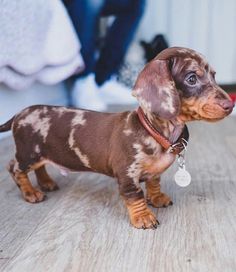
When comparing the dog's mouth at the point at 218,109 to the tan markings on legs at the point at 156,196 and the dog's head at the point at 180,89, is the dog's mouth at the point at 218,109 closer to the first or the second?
the dog's head at the point at 180,89

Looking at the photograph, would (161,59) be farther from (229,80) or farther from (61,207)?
(229,80)

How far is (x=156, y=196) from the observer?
0.96m

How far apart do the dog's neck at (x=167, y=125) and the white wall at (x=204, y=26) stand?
166 cm

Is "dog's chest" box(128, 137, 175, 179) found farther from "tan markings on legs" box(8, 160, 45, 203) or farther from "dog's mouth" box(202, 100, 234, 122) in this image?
"tan markings on legs" box(8, 160, 45, 203)

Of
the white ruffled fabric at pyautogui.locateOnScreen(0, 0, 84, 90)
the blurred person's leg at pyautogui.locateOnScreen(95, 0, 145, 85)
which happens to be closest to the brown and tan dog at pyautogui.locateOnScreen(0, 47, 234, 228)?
the white ruffled fabric at pyautogui.locateOnScreen(0, 0, 84, 90)

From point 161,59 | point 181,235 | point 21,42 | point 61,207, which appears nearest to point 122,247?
point 181,235

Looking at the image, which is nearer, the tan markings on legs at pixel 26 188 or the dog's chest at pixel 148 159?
the dog's chest at pixel 148 159

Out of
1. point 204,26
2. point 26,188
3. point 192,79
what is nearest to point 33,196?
point 26,188

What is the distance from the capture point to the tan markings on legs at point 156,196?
941 mm

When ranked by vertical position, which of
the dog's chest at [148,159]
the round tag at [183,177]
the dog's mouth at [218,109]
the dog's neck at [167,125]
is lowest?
the round tag at [183,177]

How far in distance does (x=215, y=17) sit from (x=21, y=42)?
52.8 inches

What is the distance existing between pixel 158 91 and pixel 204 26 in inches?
69.7

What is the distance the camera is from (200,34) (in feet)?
7.87

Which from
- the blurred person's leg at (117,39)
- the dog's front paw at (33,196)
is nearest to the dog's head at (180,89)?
the dog's front paw at (33,196)
